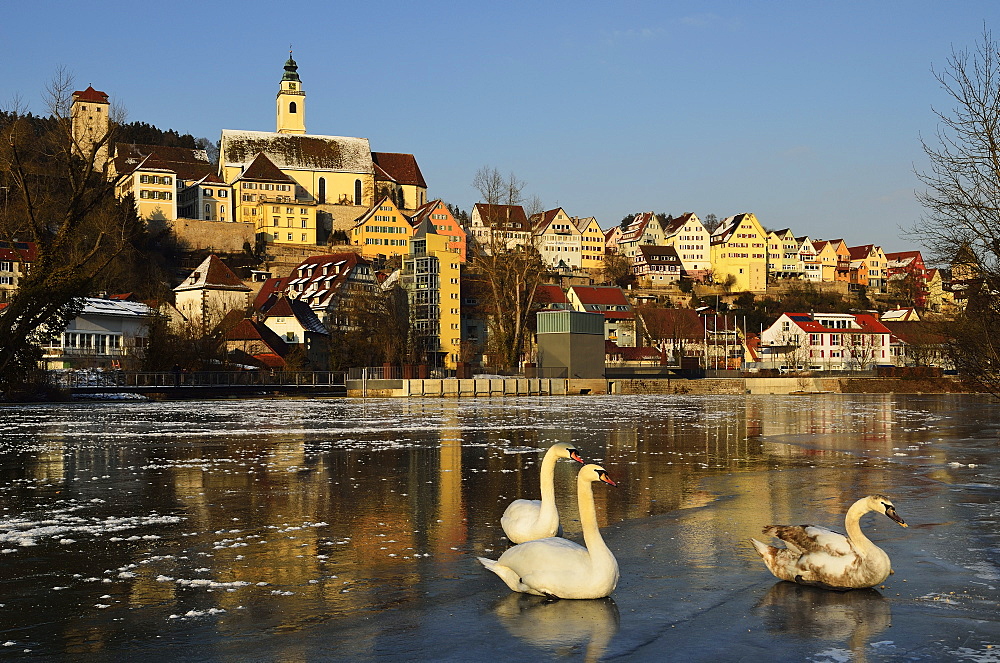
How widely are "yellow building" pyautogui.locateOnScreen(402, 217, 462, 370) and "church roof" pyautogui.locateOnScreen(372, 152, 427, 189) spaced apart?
7264cm


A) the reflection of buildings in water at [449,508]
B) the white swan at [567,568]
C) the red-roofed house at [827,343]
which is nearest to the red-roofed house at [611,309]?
the red-roofed house at [827,343]

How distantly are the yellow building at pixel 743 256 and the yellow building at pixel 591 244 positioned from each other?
68.7 ft

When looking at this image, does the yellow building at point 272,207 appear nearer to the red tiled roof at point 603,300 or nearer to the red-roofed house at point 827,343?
the red tiled roof at point 603,300

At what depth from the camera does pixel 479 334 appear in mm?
111750

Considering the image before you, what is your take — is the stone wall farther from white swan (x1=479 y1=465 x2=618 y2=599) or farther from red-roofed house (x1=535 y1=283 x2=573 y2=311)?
white swan (x1=479 y1=465 x2=618 y2=599)

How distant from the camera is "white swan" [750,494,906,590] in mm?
7539

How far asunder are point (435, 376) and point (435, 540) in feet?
196

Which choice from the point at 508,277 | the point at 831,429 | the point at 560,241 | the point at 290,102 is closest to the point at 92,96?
the point at 290,102

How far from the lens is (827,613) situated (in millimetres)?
6918

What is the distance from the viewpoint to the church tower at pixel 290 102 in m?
165

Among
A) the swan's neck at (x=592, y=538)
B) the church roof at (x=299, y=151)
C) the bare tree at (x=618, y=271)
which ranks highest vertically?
the church roof at (x=299, y=151)

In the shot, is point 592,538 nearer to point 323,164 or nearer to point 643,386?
point 643,386

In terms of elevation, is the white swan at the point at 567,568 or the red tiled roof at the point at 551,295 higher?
the red tiled roof at the point at 551,295

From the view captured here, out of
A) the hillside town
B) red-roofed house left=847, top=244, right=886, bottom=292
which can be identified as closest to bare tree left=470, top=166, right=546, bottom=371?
the hillside town
